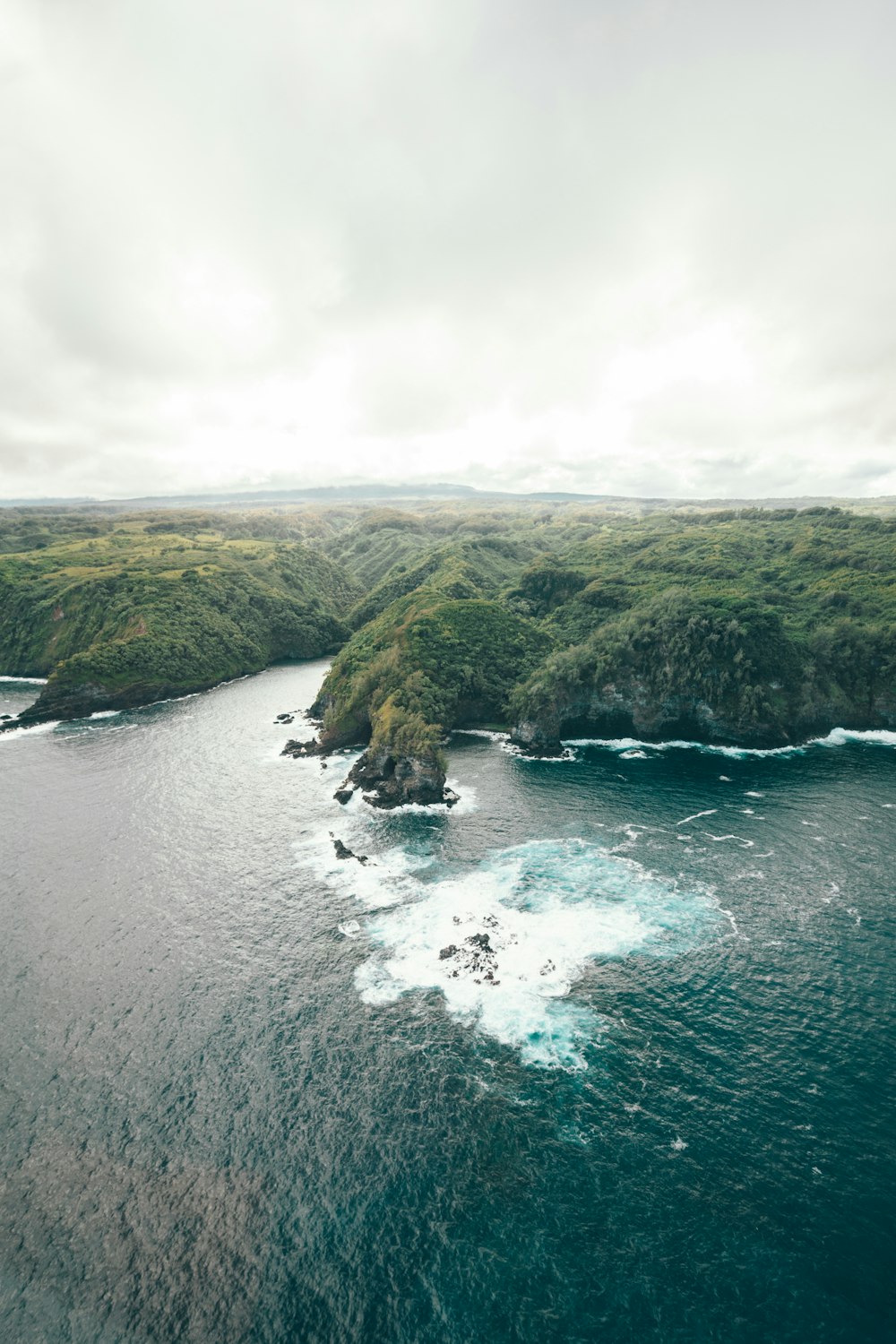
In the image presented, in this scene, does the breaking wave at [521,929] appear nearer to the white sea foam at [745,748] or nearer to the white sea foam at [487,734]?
the white sea foam at [745,748]

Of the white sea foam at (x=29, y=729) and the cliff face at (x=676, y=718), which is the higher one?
the cliff face at (x=676, y=718)

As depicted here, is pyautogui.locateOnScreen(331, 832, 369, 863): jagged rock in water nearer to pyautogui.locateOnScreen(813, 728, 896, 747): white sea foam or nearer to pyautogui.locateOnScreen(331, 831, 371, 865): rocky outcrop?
pyautogui.locateOnScreen(331, 831, 371, 865): rocky outcrop

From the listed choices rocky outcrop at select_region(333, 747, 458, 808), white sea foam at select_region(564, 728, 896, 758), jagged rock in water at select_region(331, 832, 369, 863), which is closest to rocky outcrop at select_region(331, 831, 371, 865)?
jagged rock in water at select_region(331, 832, 369, 863)

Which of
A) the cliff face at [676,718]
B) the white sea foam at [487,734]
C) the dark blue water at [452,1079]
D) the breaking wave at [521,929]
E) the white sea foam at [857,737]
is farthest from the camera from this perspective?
the white sea foam at [487,734]

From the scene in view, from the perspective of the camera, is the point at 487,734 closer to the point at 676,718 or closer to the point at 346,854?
the point at 676,718

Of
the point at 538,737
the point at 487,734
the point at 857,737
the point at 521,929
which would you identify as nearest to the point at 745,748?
the point at 857,737

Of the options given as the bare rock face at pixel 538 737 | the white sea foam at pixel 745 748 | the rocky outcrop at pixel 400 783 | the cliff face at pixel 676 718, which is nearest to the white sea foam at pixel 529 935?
the rocky outcrop at pixel 400 783
